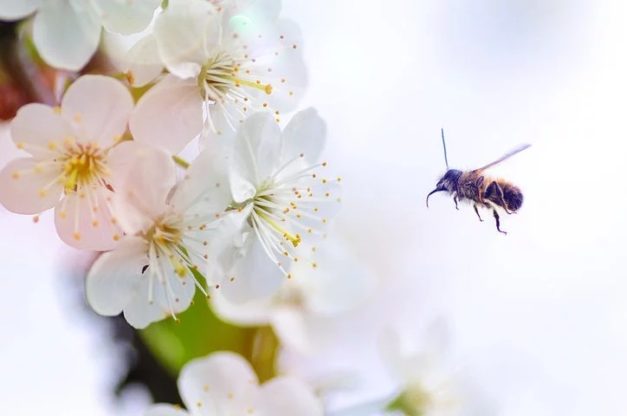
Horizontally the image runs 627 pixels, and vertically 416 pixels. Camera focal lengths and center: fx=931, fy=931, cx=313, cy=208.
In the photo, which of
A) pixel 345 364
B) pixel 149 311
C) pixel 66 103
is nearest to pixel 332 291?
pixel 345 364

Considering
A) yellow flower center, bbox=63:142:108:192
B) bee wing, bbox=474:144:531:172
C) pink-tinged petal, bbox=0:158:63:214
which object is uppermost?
bee wing, bbox=474:144:531:172

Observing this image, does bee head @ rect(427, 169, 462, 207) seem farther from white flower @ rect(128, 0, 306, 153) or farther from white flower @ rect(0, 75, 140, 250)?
white flower @ rect(0, 75, 140, 250)

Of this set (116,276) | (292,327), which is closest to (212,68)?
(116,276)

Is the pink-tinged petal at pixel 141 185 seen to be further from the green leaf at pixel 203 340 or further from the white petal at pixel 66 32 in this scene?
the green leaf at pixel 203 340

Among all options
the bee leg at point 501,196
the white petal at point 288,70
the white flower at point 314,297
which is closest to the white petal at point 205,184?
the white petal at point 288,70

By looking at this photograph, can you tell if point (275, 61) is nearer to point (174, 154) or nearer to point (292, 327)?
point (174, 154)

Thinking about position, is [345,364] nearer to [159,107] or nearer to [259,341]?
[259,341]

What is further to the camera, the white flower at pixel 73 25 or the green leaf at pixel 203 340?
the green leaf at pixel 203 340

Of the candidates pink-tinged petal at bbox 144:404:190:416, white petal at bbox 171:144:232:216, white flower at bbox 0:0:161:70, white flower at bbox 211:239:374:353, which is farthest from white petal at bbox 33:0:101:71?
white flower at bbox 211:239:374:353
